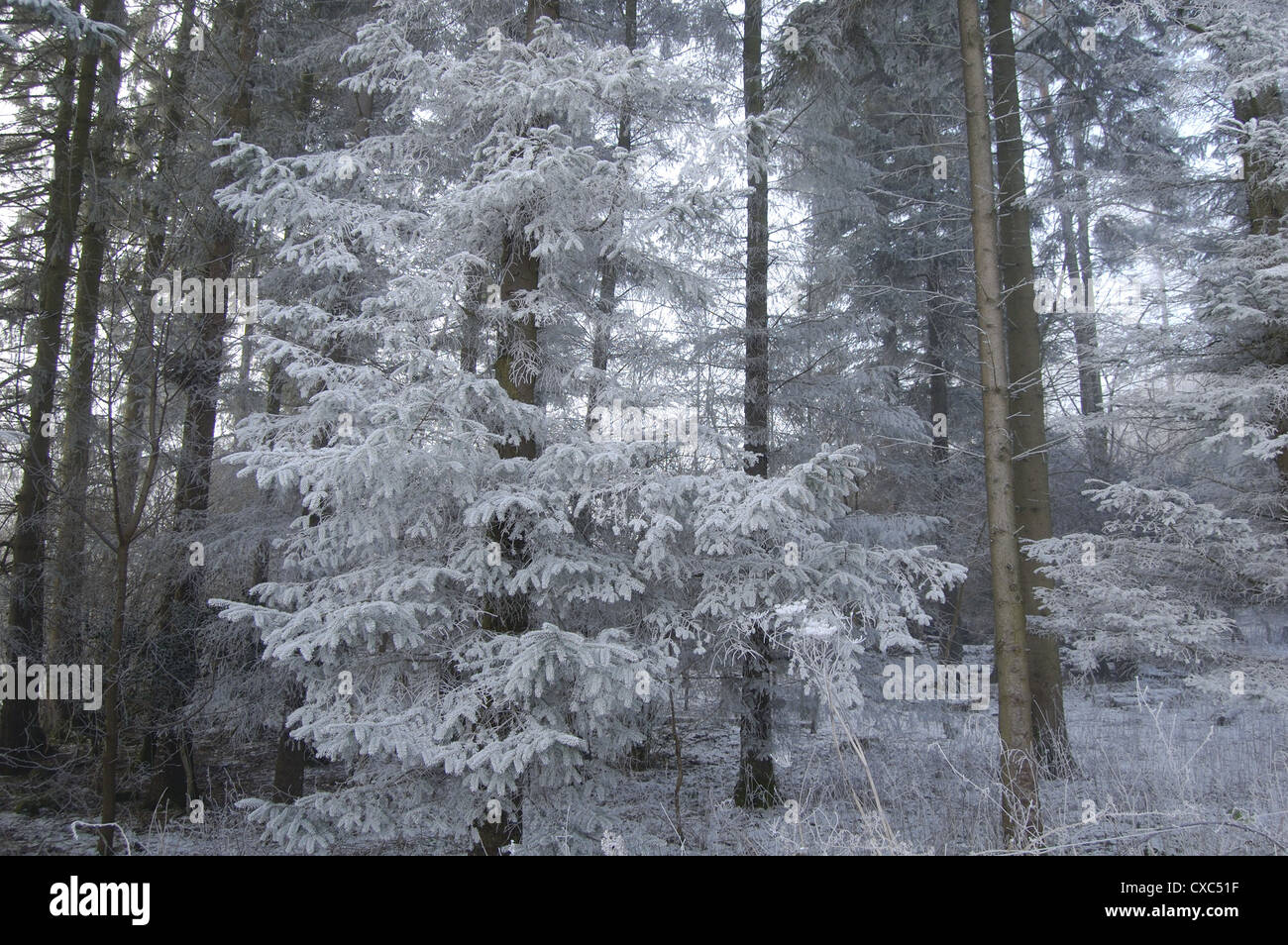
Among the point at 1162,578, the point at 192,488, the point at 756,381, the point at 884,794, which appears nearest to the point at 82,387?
the point at 192,488

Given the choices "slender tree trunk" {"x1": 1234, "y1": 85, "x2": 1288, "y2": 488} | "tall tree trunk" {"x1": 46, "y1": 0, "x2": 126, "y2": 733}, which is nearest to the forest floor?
"tall tree trunk" {"x1": 46, "y1": 0, "x2": 126, "y2": 733}

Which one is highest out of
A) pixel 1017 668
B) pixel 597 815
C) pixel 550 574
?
pixel 550 574

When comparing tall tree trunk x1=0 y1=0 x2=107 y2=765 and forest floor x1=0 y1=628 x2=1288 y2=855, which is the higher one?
tall tree trunk x1=0 y1=0 x2=107 y2=765

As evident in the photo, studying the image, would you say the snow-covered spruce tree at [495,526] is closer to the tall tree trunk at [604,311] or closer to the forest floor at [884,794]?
the tall tree trunk at [604,311]

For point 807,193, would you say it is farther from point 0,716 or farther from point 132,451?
point 0,716

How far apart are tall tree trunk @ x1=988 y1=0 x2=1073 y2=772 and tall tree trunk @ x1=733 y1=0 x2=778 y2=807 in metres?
2.81

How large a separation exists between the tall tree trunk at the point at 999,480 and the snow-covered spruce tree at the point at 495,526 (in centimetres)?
79

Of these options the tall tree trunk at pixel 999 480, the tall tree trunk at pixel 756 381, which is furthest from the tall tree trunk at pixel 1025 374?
the tall tree trunk at pixel 756 381

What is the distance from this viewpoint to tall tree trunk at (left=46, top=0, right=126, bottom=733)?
7.66 m

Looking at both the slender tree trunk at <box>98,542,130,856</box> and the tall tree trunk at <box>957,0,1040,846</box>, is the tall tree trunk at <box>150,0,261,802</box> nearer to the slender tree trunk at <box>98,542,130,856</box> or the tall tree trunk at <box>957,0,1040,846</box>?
the slender tree trunk at <box>98,542,130,856</box>

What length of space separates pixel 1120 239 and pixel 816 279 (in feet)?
29.2

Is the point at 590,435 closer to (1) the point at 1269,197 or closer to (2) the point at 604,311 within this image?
(2) the point at 604,311
